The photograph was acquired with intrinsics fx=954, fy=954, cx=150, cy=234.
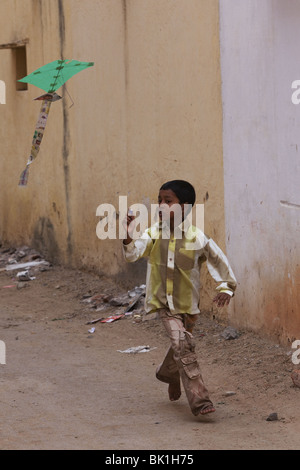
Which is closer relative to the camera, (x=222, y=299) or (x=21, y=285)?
(x=222, y=299)

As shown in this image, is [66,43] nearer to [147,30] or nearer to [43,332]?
[147,30]

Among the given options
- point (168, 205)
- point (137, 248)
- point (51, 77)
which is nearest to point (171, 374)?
point (137, 248)

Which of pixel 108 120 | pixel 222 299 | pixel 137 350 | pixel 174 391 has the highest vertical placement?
pixel 108 120

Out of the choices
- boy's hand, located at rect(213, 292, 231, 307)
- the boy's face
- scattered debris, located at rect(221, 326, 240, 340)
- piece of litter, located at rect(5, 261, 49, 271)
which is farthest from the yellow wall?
boy's hand, located at rect(213, 292, 231, 307)

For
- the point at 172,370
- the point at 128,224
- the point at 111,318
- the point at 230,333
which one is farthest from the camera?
the point at 111,318

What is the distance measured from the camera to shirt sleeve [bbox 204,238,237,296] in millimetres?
5539

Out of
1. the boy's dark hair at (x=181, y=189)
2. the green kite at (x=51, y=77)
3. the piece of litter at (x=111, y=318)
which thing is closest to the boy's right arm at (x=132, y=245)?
the boy's dark hair at (x=181, y=189)

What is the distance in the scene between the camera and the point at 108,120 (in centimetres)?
977

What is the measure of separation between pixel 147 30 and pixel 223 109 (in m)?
1.65

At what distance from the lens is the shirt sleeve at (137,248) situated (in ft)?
17.9

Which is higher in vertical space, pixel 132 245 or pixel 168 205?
pixel 168 205

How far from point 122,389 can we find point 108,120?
13.2ft

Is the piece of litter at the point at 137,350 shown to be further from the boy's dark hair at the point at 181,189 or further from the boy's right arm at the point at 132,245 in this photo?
the boy's dark hair at the point at 181,189

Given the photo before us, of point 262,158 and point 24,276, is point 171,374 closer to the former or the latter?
point 262,158
